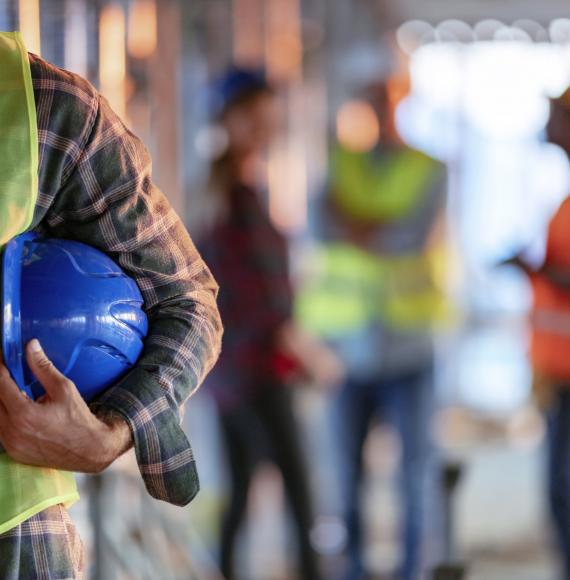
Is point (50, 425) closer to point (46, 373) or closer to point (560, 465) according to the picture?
point (46, 373)

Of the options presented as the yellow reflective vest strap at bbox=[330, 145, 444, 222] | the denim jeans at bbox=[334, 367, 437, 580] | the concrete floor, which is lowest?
the concrete floor

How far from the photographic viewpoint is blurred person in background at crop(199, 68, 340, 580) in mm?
4277

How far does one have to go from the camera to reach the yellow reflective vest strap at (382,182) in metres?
5.20

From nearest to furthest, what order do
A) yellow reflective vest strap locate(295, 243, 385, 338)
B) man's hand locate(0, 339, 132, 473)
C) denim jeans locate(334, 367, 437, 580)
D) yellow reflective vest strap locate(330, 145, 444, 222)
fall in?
man's hand locate(0, 339, 132, 473), denim jeans locate(334, 367, 437, 580), yellow reflective vest strap locate(330, 145, 444, 222), yellow reflective vest strap locate(295, 243, 385, 338)

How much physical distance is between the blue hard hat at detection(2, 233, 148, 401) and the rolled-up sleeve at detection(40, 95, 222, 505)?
3cm

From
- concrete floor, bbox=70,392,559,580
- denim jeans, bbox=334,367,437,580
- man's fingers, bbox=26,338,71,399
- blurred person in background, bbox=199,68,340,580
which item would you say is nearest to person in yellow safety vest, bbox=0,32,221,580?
man's fingers, bbox=26,338,71,399

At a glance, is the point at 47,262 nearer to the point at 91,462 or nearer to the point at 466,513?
the point at 91,462

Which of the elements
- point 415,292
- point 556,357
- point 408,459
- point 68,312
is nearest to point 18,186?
point 68,312

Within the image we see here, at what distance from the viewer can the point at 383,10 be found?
988 centimetres

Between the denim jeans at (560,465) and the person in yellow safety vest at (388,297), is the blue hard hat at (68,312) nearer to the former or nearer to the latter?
the denim jeans at (560,465)

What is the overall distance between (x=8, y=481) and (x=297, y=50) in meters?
6.72

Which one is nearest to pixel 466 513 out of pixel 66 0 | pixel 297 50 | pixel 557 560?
pixel 557 560

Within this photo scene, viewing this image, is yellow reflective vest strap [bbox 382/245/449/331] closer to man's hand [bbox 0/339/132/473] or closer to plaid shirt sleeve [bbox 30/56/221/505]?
plaid shirt sleeve [bbox 30/56/221/505]

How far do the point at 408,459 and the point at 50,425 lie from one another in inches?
142
